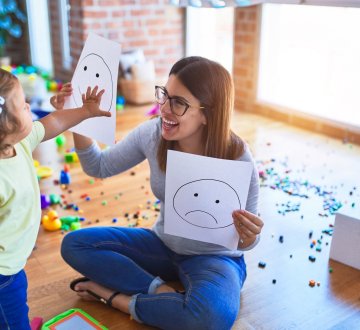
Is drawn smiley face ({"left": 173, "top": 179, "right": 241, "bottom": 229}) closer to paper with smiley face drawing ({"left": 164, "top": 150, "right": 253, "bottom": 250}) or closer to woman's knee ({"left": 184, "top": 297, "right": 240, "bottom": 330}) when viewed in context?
paper with smiley face drawing ({"left": 164, "top": 150, "right": 253, "bottom": 250})

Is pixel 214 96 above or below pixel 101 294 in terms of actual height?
above

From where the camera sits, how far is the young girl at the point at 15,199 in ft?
3.23

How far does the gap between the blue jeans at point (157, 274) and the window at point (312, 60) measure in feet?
6.15

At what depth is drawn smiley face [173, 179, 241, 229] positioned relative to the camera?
125 centimetres

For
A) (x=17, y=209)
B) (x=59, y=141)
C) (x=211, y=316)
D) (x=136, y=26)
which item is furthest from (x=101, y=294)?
(x=136, y=26)

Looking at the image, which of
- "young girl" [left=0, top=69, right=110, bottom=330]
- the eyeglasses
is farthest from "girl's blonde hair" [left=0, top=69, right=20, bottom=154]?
the eyeglasses

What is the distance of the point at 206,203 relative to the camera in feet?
4.21

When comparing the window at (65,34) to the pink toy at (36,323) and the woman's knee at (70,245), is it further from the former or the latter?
the pink toy at (36,323)

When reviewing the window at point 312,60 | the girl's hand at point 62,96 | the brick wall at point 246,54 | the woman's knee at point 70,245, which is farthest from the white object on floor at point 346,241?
the brick wall at point 246,54

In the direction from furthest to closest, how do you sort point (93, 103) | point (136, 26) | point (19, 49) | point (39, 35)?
1. point (19, 49)
2. point (39, 35)
3. point (136, 26)
4. point (93, 103)

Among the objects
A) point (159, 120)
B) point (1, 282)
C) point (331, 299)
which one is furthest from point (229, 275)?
point (1, 282)

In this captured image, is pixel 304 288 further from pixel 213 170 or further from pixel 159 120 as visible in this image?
pixel 159 120

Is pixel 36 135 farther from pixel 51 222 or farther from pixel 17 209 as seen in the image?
pixel 51 222

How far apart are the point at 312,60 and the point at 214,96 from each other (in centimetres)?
206
